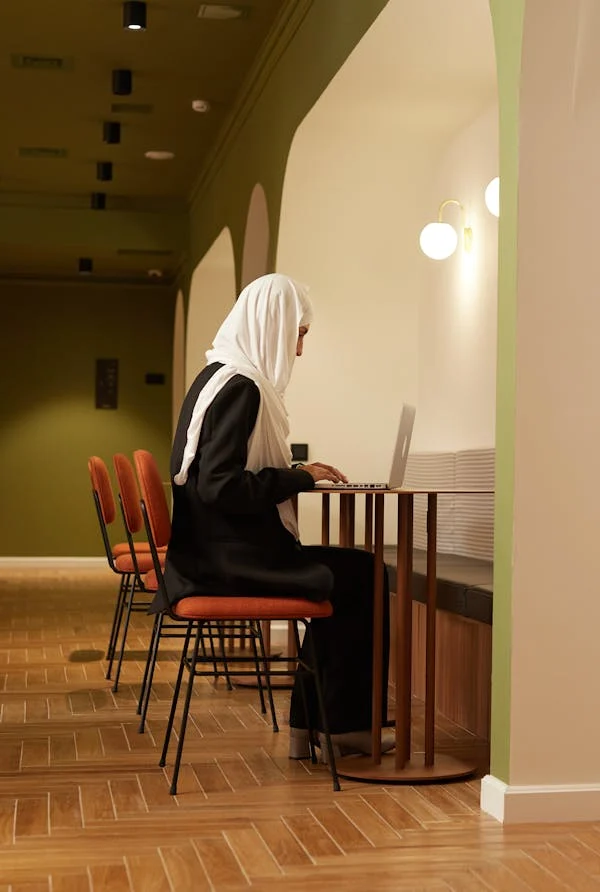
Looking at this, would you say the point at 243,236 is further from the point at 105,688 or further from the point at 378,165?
the point at 105,688

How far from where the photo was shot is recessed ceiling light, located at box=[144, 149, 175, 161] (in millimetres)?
9570

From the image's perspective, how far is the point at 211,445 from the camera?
3.67 meters

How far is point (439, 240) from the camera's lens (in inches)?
239

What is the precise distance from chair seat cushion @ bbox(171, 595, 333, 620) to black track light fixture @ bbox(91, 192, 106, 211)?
26.5ft

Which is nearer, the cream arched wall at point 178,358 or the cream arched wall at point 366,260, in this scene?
the cream arched wall at point 366,260

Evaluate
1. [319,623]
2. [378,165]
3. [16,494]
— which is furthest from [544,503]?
[16,494]

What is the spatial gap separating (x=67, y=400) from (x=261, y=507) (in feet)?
34.3

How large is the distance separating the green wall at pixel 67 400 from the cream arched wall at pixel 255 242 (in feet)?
19.3

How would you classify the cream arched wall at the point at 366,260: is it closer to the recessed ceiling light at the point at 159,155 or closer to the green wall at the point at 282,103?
the green wall at the point at 282,103

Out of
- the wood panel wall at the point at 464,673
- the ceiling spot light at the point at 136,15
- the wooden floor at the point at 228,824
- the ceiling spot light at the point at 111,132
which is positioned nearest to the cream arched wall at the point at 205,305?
the ceiling spot light at the point at 111,132

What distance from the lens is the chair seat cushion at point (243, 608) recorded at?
3613 mm

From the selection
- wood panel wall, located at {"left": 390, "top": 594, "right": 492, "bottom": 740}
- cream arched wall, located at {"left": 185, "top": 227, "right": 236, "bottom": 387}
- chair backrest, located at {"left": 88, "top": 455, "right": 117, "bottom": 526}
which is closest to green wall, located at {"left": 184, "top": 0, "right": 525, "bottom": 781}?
cream arched wall, located at {"left": 185, "top": 227, "right": 236, "bottom": 387}

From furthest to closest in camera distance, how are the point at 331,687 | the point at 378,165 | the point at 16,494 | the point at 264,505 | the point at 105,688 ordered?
the point at 16,494, the point at 378,165, the point at 105,688, the point at 331,687, the point at 264,505

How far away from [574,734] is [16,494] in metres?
10.8
